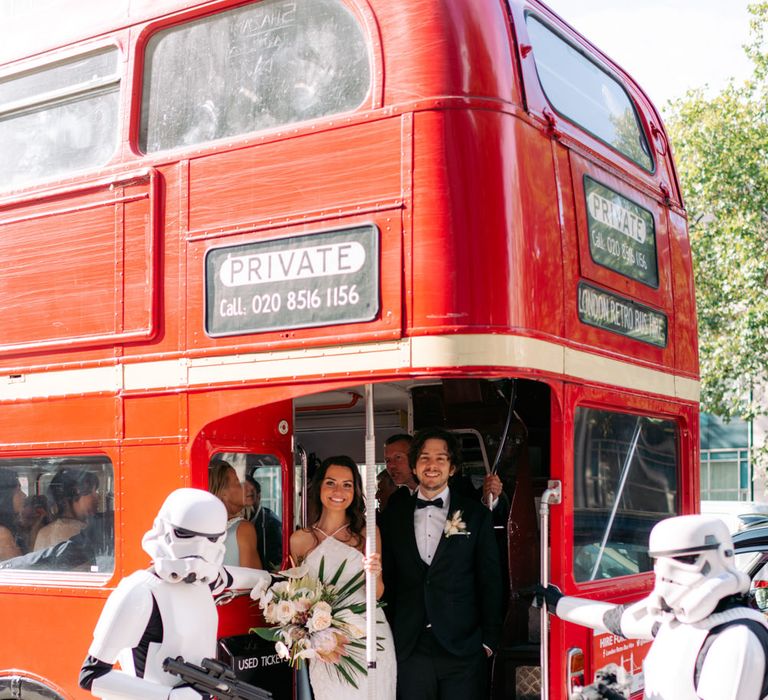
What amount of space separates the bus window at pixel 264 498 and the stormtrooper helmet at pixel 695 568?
2265mm

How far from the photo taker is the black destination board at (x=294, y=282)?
470cm

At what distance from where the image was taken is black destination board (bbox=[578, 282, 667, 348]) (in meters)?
5.30

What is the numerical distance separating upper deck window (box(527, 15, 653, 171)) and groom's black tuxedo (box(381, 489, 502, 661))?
2192 millimetres

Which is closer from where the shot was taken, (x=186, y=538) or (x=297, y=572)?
(x=186, y=538)

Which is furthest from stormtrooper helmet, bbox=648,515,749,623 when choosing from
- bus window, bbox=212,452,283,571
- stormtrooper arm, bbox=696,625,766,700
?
bus window, bbox=212,452,283,571

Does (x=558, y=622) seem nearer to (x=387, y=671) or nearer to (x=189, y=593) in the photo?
(x=387, y=671)

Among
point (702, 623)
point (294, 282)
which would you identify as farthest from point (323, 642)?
point (702, 623)

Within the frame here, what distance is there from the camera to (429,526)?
537 cm

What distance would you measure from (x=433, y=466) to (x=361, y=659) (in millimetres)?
1036

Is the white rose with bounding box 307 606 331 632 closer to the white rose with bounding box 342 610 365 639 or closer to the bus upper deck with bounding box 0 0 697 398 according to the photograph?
the white rose with bounding box 342 610 365 639

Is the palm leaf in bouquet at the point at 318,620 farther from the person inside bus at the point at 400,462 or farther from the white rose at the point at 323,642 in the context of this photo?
the person inside bus at the point at 400,462

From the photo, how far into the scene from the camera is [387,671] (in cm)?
532

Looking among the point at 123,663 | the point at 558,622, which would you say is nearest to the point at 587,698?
the point at 558,622

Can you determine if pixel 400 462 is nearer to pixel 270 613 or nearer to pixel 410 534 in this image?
pixel 410 534
